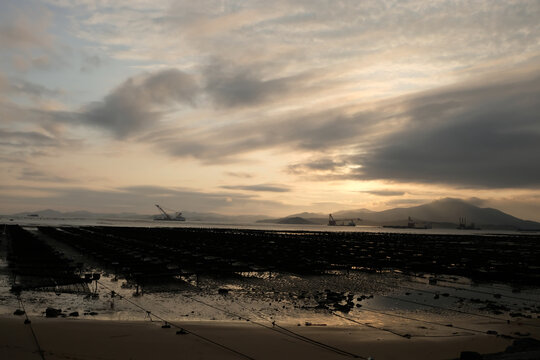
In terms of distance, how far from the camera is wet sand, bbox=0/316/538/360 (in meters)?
9.25

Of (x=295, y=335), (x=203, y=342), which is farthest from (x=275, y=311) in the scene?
(x=203, y=342)

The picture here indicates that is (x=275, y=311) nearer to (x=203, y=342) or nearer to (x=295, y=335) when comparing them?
(x=295, y=335)

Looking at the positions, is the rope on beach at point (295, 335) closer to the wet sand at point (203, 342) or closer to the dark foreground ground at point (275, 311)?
the dark foreground ground at point (275, 311)

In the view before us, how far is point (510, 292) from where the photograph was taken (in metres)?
21.2

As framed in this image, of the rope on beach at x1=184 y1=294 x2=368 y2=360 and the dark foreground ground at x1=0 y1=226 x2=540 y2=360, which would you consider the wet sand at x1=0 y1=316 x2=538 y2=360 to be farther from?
the rope on beach at x1=184 y1=294 x2=368 y2=360

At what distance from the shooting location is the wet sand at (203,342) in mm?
9250

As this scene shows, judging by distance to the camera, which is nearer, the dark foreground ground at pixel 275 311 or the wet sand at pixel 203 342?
A: the wet sand at pixel 203 342

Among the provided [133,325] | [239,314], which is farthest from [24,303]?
[239,314]

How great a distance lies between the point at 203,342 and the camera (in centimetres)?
1021

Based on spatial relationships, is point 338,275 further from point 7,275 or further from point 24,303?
A: point 7,275

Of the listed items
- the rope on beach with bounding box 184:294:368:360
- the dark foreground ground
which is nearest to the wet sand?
the dark foreground ground

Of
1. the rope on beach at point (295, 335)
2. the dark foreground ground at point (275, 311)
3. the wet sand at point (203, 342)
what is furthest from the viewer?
the dark foreground ground at point (275, 311)

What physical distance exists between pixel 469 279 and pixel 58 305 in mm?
24341

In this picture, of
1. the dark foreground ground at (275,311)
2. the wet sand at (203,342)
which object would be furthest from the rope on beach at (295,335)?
the wet sand at (203,342)
